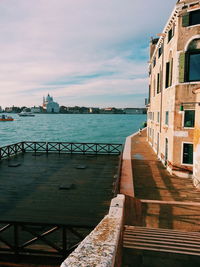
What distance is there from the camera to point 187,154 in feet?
42.4

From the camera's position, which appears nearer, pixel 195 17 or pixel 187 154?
pixel 195 17

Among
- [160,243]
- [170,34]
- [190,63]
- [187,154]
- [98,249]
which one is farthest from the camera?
[170,34]

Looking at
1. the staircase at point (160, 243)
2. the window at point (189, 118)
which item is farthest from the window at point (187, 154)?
the staircase at point (160, 243)

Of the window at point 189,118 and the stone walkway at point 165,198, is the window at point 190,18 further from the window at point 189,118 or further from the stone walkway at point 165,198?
the stone walkway at point 165,198

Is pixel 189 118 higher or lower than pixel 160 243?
higher

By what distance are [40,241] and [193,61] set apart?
13541mm

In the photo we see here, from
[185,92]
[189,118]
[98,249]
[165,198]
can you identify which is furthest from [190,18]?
[98,249]

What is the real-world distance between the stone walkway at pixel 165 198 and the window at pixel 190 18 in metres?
10.5

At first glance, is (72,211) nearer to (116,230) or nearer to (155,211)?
(155,211)

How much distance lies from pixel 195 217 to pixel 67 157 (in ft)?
45.2

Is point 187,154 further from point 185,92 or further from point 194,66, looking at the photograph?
point 194,66

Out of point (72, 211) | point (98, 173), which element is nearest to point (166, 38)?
point (98, 173)

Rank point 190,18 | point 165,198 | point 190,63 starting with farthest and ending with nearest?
point 190,63 → point 190,18 → point 165,198

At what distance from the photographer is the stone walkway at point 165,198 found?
7.89 m
